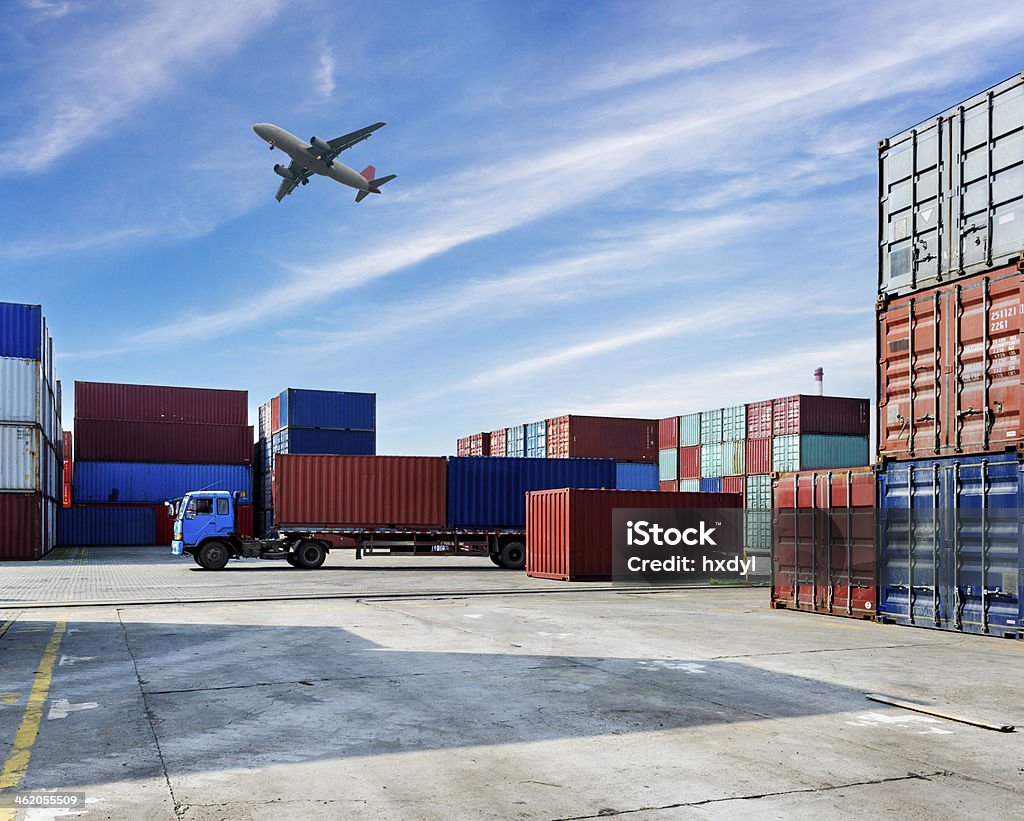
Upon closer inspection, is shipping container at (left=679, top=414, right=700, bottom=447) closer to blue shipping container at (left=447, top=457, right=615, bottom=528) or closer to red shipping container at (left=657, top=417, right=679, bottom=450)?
red shipping container at (left=657, top=417, right=679, bottom=450)

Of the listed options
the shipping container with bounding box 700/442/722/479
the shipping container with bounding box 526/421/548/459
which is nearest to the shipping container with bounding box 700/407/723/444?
the shipping container with bounding box 700/442/722/479

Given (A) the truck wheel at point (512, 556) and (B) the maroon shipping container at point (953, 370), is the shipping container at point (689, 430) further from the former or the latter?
(B) the maroon shipping container at point (953, 370)

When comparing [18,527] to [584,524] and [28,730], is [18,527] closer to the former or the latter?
[584,524]

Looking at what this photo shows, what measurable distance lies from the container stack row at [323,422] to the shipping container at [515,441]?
8.41m

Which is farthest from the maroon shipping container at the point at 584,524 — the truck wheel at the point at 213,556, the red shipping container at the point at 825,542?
the truck wheel at the point at 213,556

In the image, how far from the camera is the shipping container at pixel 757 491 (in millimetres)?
43250

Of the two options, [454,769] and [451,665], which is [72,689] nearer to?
[451,665]

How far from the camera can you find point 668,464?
55.0 meters

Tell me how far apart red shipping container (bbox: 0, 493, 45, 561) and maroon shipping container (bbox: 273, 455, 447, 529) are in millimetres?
11865

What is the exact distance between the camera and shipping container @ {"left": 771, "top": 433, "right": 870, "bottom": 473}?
44.8m

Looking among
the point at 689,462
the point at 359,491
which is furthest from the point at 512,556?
the point at 689,462

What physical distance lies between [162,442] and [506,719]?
165 feet

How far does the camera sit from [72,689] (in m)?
9.62

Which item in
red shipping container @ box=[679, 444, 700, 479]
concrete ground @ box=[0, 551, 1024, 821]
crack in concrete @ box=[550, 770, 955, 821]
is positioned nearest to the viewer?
crack in concrete @ box=[550, 770, 955, 821]
